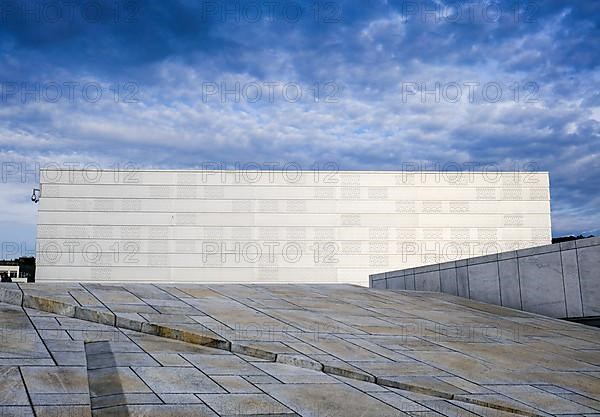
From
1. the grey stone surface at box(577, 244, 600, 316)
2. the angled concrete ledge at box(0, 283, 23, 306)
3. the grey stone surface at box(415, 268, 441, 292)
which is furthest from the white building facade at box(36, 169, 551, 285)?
the angled concrete ledge at box(0, 283, 23, 306)

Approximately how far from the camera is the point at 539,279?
14.4 metres

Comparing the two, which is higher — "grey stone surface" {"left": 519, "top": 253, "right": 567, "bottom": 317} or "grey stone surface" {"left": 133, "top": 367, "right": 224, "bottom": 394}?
"grey stone surface" {"left": 519, "top": 253, "right": 567, "bottom": 317}

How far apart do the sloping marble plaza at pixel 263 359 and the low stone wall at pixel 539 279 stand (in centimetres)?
117

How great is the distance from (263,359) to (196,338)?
1028 millimetres

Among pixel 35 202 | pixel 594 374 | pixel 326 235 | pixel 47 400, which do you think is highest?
pixel 35 202

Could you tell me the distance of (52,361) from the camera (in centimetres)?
618

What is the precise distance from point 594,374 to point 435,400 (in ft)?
10.9

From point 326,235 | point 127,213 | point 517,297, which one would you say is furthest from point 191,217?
point 517,297

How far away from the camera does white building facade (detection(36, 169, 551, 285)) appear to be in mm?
37625

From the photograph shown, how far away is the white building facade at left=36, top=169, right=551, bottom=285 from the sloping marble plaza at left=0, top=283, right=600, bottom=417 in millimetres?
25318

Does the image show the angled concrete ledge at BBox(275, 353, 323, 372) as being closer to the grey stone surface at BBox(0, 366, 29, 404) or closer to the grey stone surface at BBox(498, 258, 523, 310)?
the grey stone surface at BBox(0, 366, 29, 404)

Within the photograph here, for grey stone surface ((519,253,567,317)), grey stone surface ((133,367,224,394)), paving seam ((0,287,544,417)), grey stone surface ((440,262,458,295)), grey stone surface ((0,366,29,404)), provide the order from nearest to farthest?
1. grey stone surface ((0,366,29,404))
2. grey stone surface ((133,367,224,394))
3. paving seam ((0,287,544,417))
4. grey stone surface ((519,253,567,317))
5. grey stone surface ((440,262,458,295))

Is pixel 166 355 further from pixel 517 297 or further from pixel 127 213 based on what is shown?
pixel 127 213

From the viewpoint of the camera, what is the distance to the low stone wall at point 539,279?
1300 cm
